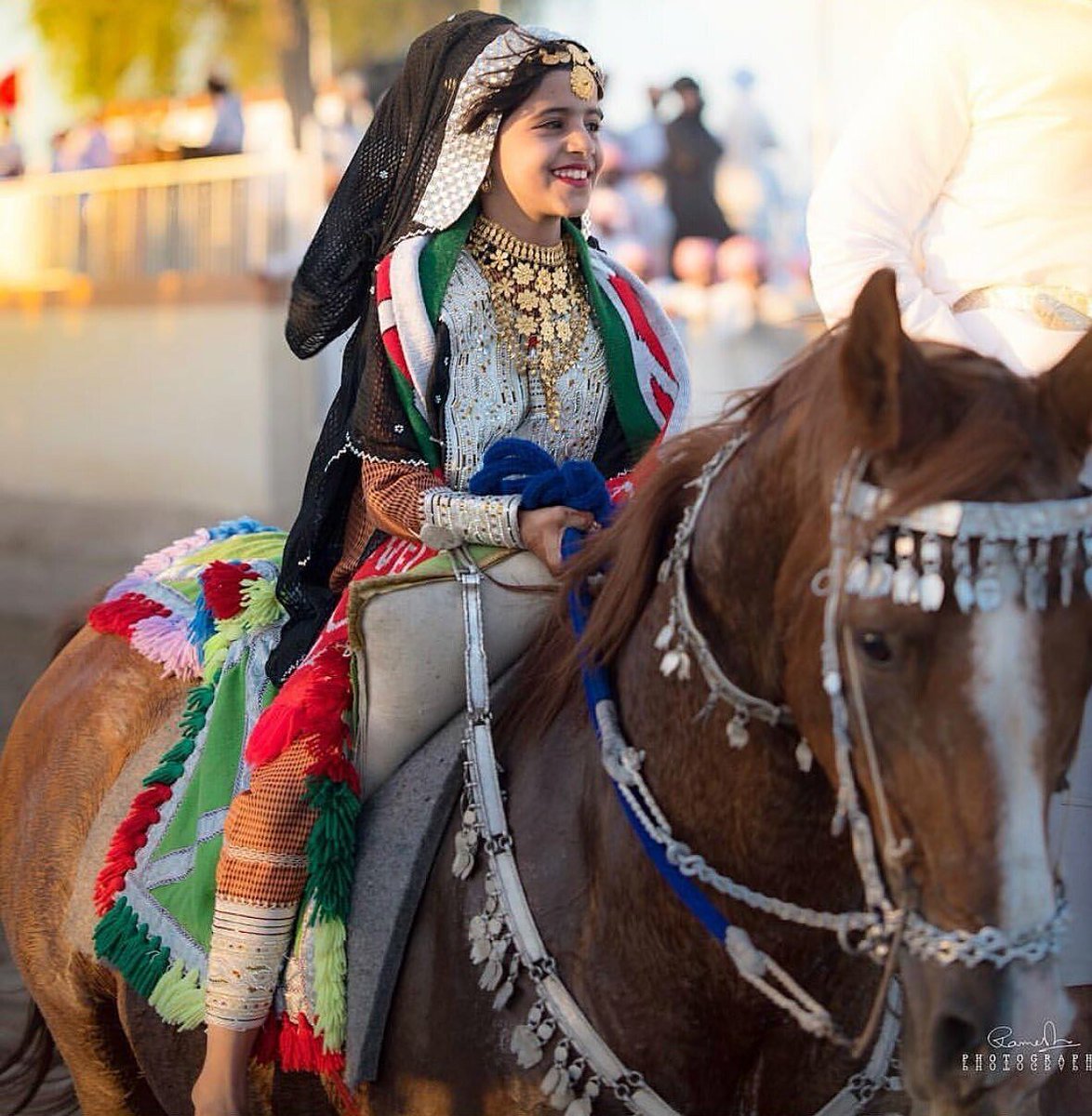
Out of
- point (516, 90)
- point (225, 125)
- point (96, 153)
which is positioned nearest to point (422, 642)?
point (516, 90)

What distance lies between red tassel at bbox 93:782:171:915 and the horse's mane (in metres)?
0.84

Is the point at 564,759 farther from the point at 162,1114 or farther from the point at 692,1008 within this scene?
the point at 162,1114

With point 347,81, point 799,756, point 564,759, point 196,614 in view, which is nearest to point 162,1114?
point 196,614

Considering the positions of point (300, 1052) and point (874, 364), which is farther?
point (300, 1052)

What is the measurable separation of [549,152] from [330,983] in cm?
153

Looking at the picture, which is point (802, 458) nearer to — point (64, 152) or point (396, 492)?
point (396, 492)

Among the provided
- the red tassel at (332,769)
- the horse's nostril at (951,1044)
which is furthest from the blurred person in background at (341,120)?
the horse's nostril at (951,1044)

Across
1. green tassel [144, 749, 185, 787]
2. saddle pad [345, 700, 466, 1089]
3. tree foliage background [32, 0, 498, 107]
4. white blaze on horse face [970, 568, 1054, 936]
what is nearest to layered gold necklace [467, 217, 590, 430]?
saddle pad [345, 700, 466, 1089]

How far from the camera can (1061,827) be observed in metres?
1.88

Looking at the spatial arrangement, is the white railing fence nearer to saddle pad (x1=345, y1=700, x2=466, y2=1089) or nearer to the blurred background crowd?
the blurred background crowd

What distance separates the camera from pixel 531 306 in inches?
120

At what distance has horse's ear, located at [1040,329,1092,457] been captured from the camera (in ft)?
6.03

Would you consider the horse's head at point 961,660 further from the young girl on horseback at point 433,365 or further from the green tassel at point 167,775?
the green tassel at point 167,775

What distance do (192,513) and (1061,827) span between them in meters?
12.7
